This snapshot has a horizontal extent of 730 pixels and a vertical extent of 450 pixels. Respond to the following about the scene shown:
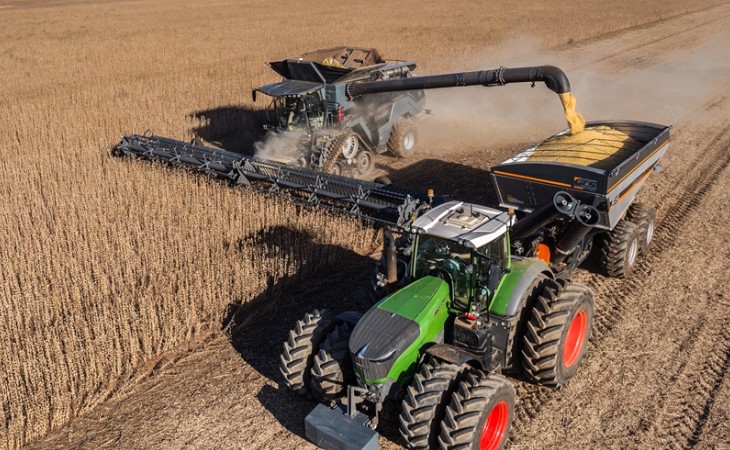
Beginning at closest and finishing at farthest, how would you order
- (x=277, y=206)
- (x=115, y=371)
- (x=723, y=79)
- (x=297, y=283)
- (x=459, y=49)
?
(x=115, y=371) → (x=297, y=283) → (x=277, y=206) → (x=723, y=79) → (x=459, y=49)

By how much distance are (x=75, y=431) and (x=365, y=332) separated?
3.23 metres

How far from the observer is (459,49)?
25906mm

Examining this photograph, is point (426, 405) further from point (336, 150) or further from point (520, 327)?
point (336, 150)

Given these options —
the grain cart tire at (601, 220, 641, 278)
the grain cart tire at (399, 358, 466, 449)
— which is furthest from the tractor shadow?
the grain cart tire at (601, 220, 641, 278)

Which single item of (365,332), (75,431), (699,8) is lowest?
(75,431)

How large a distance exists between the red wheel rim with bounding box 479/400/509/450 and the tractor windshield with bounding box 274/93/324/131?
8.76 meters

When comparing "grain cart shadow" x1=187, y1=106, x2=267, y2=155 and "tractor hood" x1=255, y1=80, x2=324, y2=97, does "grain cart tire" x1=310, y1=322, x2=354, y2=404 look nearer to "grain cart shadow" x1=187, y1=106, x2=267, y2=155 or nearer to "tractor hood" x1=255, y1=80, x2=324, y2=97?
"tractor hood" x1=255, y1=80, x2=324, y2=97

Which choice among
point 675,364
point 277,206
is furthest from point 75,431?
point 675,364

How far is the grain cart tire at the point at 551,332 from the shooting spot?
235 inches

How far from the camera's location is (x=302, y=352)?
595cm

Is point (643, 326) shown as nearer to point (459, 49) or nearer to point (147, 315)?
point (147, 315)

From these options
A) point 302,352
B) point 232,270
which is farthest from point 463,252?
point 232,270

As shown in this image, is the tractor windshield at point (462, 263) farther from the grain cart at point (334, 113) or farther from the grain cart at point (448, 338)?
the grain cart at point (334, 113)

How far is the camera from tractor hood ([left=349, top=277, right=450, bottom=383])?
5.20 meters
